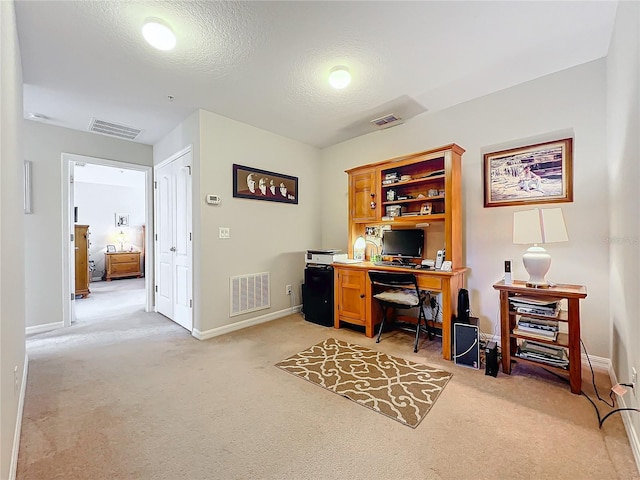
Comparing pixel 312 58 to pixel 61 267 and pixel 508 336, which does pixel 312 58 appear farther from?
pixel 61 267

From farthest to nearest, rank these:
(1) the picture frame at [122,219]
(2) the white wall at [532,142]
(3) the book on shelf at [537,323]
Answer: (1) the picture frame at [122,219]
(2) the white wall at [532,142]
(3) the book on shelf at [537,323]

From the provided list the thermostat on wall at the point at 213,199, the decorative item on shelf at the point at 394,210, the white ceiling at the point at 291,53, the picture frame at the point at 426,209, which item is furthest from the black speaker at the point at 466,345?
the thermostat on wall at the point at 213,199

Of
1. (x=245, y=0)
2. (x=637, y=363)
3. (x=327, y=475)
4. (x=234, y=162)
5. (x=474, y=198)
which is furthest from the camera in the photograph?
(x=234, y=162)

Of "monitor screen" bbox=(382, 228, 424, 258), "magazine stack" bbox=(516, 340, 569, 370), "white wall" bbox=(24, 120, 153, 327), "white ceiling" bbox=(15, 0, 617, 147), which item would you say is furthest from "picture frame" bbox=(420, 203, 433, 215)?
"white wall" bbox=(24, 120, 153, 327)

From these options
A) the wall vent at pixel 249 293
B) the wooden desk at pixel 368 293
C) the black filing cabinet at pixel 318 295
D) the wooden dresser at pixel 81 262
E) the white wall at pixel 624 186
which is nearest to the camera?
the white wall at pixel 624 186

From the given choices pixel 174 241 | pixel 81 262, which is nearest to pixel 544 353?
pixel 174 241

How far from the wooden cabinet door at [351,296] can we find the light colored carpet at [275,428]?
835mm

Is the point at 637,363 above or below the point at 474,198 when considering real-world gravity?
below

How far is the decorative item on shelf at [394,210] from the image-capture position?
338cm

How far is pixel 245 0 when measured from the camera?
1.75 m

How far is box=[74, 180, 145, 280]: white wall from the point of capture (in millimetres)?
7332

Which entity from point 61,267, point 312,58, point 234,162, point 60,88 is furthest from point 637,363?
point 61,267

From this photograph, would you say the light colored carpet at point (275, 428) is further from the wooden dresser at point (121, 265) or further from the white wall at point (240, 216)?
the wooden dresser at point (121, 265)

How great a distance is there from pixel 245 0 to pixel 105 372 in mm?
3036
